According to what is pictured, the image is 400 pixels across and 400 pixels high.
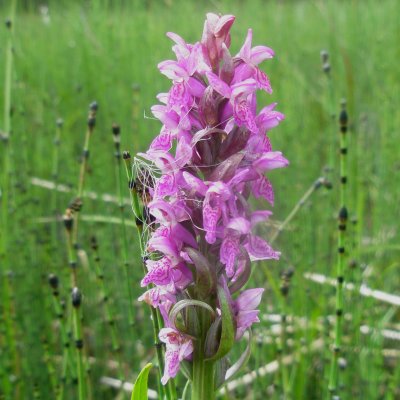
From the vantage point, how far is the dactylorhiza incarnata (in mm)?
902

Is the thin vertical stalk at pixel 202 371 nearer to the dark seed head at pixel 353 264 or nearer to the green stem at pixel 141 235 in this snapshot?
the green stem at pixel 141 235

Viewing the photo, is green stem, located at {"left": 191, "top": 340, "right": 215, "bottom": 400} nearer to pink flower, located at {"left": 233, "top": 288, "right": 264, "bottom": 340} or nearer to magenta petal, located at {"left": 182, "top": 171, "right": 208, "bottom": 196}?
pink flower, located at {"left": 233, "top": 288, "right": 264, "bottom": 340}

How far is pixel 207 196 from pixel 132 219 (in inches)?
56.1

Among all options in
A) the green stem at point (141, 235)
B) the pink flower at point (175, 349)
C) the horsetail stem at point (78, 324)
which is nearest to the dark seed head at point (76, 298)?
the horsetail stem at point (78, 324)

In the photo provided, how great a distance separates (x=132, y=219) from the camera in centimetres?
229

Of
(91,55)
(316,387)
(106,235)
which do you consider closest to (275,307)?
(316,387)

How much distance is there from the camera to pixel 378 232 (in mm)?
2428

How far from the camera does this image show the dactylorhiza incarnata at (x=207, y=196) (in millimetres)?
902

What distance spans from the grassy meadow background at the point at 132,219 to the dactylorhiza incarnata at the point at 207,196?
50 cm

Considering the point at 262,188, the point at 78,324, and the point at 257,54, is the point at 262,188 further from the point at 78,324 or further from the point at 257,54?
the point at 78,324

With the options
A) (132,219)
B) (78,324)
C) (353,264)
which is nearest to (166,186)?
(78,324)

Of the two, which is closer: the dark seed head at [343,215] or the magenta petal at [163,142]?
the magenta petal at [163,142]

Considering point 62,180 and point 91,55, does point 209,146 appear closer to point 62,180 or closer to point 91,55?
point 62,180

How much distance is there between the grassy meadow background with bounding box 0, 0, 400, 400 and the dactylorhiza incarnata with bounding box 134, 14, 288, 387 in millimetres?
503
